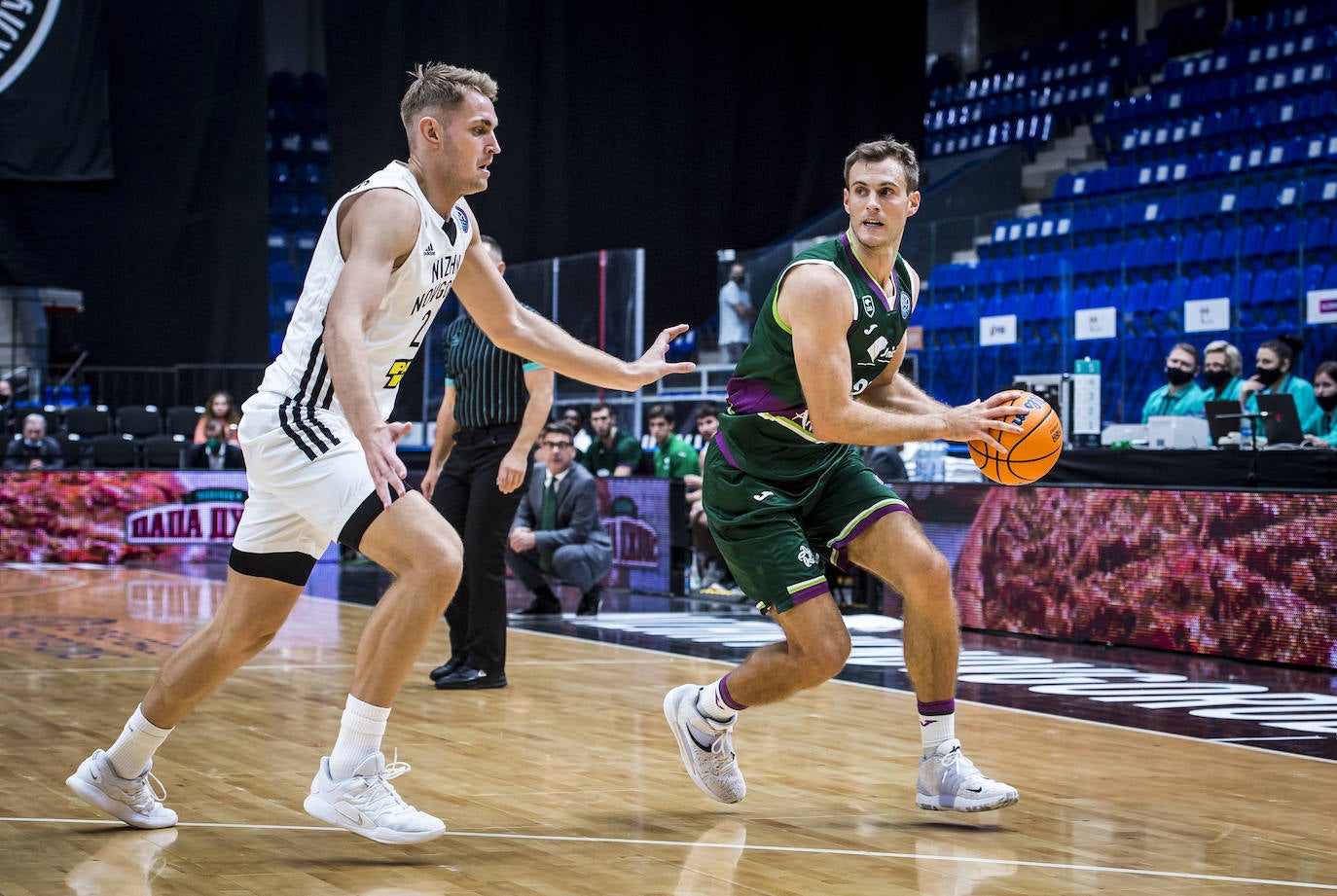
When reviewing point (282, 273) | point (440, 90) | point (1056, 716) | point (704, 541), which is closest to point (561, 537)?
point (704, 541)

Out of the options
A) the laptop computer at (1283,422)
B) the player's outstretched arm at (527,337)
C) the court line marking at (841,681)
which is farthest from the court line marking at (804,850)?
the laptop computer at (1283,422)

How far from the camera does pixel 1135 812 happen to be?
399 centimetres

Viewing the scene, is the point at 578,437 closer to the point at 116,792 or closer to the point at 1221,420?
the point at 1221,420

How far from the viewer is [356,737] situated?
3.34 metres

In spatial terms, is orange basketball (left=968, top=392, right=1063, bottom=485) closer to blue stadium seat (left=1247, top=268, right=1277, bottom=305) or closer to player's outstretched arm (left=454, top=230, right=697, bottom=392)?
player's outstretched arm (left=454, top=230, right=697, bottom=392)

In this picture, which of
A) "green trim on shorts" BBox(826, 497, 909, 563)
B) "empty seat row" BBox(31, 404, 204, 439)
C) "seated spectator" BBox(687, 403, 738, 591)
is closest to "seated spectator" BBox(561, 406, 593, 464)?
"seated spectator" BBox(687, 403, 738, 591)

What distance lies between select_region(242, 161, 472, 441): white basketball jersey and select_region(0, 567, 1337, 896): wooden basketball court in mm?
1030

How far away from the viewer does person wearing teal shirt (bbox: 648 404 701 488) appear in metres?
11.7

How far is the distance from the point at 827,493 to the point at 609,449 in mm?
8612

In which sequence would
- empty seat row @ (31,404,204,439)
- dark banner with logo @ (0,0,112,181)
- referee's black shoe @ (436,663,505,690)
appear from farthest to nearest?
dark banner with logo @ (0,0,112,181) → empty seat row @ (31,404,204,439) → referee's black shoe @ (436,663,505,690)

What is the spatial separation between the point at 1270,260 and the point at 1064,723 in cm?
939

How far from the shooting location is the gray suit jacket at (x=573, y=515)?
9867mm

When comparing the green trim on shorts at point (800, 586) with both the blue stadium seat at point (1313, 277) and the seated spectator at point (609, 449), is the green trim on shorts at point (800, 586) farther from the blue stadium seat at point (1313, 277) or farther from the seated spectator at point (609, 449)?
the blue stadium seat at point (1313, 277)

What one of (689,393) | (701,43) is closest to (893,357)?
(689,393)
